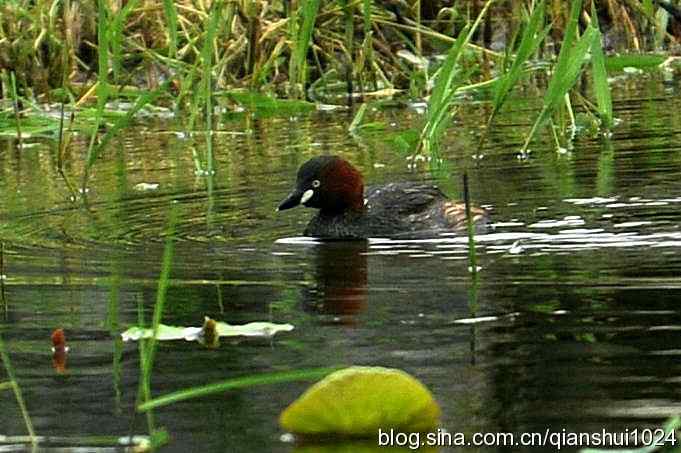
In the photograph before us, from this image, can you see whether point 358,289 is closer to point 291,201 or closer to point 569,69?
point 569,69

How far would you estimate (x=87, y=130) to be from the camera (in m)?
12.1

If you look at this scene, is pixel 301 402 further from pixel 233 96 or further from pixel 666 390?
pixel 233 96

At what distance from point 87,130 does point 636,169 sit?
3.99 meters

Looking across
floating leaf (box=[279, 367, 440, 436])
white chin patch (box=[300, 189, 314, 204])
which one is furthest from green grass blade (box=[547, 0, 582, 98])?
floating leaf (box=[279, 367, 440, 436])

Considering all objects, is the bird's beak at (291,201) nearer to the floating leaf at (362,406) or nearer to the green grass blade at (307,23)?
the green grass blade at (307,23)

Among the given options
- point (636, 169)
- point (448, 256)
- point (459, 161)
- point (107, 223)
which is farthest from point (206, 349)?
point (459, 161)

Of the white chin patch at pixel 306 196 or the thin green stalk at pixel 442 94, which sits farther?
the white chin patch at pixel 306 196

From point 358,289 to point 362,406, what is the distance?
8.05ft

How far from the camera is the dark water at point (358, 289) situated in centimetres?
444

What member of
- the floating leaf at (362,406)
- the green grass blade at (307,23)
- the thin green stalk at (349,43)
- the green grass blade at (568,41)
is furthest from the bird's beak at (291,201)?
the thin green stalk at (349,43)

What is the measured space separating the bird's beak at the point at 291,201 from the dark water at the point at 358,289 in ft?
0.30

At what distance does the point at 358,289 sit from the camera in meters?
6.42

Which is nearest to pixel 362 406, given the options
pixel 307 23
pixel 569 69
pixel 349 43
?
pixel 569 69

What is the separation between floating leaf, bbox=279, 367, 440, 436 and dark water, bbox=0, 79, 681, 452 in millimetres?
79
